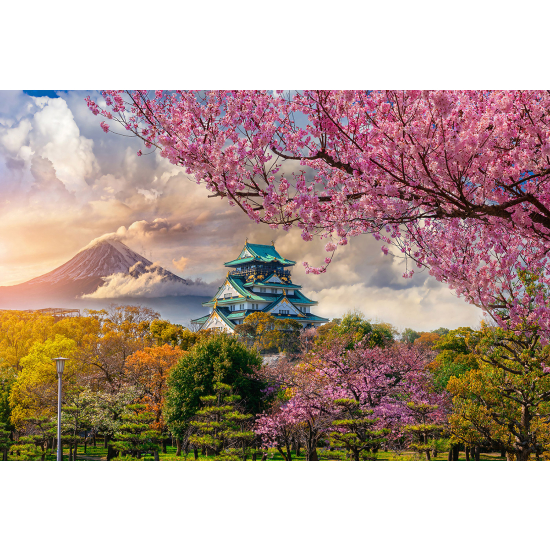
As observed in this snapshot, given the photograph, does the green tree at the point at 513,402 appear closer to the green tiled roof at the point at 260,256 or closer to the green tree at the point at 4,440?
the green tiled roof at the point at 260,256

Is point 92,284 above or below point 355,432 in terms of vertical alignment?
above

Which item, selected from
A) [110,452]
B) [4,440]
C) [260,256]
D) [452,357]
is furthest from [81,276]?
[452,357]

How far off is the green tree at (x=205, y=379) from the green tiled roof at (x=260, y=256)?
1399 mm

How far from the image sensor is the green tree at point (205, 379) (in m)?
5.57

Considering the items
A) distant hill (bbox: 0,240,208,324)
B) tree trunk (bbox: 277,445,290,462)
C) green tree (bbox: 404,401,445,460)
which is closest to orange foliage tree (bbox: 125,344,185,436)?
distant hill (bbox: 0,240,208,324)

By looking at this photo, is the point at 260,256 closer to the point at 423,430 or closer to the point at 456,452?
the point at 423,430

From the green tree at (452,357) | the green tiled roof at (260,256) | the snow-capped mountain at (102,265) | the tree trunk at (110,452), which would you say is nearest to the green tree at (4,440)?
the tree trunk at (110,452)

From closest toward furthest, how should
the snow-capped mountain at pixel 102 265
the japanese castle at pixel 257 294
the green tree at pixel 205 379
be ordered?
the green tree at pixel 205 379 < the snow-capped mountain at pixel 102 265 < the japanese castle at pixel 257 294

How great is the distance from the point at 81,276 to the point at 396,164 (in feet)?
15.4

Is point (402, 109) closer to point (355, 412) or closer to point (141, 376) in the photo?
point (355, 412)

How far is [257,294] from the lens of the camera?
310 inches

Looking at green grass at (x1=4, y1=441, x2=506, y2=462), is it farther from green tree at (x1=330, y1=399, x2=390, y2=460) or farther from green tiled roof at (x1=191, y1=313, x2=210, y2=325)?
green tiled roof at (x1=191, y1=313, x2=210, y2=325)
